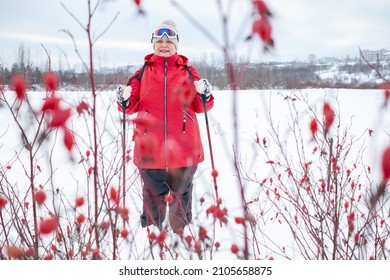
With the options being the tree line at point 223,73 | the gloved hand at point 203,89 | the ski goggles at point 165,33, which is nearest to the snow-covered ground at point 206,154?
the tree line at point 223,73

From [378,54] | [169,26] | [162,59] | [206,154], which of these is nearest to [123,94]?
[162,59]

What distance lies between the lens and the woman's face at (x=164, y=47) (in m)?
1.53

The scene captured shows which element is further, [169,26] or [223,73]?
[169,26]

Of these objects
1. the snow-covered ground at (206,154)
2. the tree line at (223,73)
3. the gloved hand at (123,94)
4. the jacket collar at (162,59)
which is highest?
the jacket collar at (162,59)

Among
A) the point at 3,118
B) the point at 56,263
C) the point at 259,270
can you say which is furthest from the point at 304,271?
the point at 3,118

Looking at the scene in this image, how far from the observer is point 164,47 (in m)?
1.53

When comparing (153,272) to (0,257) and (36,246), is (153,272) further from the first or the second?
(0,257)

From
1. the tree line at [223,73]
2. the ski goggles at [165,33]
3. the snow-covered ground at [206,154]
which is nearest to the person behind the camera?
the snow-covered ground at [206,154]

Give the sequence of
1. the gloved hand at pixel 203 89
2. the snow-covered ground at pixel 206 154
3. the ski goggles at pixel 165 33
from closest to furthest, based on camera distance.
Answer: the snow-covered ground at pixel 206 154
the gloved hand at pixel 203 89
the ski goggles at pixel 165 33

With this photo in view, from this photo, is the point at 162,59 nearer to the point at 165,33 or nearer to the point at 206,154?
the point at 165,33

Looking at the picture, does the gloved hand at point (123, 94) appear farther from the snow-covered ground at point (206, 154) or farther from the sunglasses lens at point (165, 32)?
the sunglasses lens at point (165, 32)

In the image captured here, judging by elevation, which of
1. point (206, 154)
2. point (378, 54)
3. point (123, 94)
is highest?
point (378, 54)

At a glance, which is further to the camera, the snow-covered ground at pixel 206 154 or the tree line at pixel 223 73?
the tree line at pixel 223 73

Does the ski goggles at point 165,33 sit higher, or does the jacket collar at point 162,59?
the ski goggles at point 165,33
